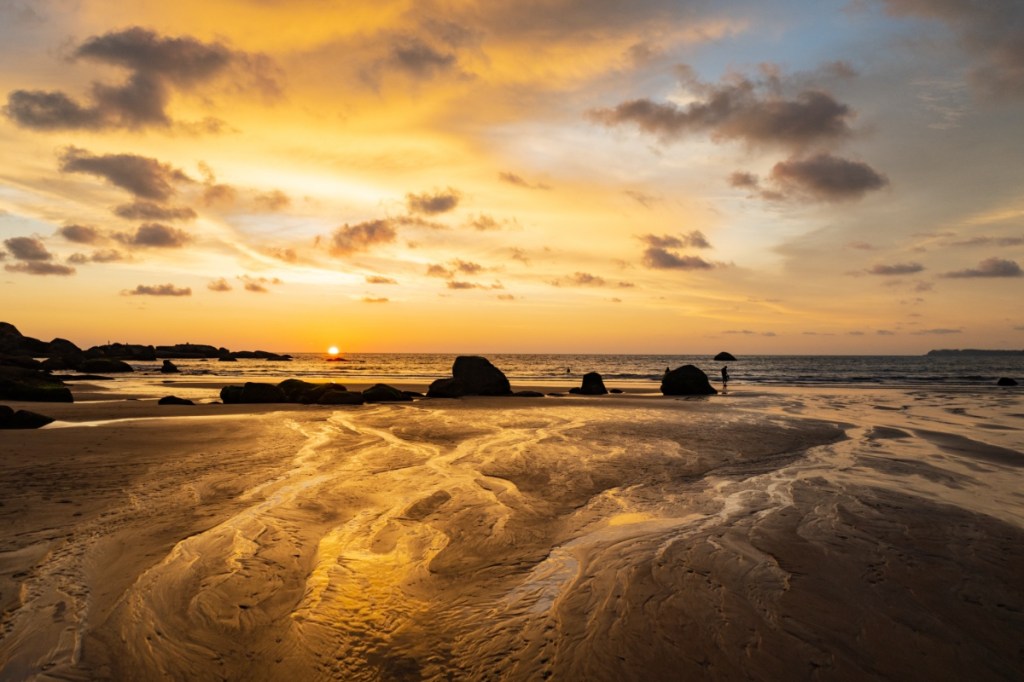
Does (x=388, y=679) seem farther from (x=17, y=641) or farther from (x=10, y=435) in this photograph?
(x=10, y=435)

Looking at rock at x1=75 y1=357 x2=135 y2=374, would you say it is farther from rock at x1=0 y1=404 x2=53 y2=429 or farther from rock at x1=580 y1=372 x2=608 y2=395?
rock at x1=580 y1=372 x2=608 y2=395

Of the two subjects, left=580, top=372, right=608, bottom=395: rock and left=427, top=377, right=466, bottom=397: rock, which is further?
left=580, top=372, right=608, bottom=395: rock

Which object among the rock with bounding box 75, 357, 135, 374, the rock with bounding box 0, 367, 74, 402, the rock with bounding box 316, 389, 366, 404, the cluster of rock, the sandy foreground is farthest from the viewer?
the rock with bounding box 75, 357, 135, 374

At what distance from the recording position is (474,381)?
3669 centimetres

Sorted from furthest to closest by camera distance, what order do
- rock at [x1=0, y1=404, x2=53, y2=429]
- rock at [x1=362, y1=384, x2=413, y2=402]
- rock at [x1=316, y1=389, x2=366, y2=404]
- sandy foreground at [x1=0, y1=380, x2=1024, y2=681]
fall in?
1. rock at [x1=362, y1=384, x2=413, y2=402]
2. rock at [x1=316, y1=389, x2=366, y2=404]
3. rock at [x1=0, y1=404, x2=53, y2=429]
4. sandy foreground at [x1=0, y1=380, x2=1024, y2=681]

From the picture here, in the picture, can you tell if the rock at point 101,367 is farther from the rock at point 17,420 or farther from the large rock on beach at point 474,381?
the rock at point 17,420

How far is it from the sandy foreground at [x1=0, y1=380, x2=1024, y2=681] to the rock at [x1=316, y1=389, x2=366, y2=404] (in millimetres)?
13434

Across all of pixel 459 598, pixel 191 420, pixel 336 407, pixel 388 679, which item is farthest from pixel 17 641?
pixel 336 407

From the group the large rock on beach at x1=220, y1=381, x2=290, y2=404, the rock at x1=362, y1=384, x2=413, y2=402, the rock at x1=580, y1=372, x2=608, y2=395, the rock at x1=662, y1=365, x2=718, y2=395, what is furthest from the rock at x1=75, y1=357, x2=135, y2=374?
the rock at x1=662, y1=365, x2=718, y2=395

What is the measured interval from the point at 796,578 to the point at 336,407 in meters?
23.9

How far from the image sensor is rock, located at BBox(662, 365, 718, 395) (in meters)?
39.2

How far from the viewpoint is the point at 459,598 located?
561 cm

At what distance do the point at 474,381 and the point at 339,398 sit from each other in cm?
1088

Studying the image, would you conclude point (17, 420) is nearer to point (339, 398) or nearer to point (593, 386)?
point (339, 398)
